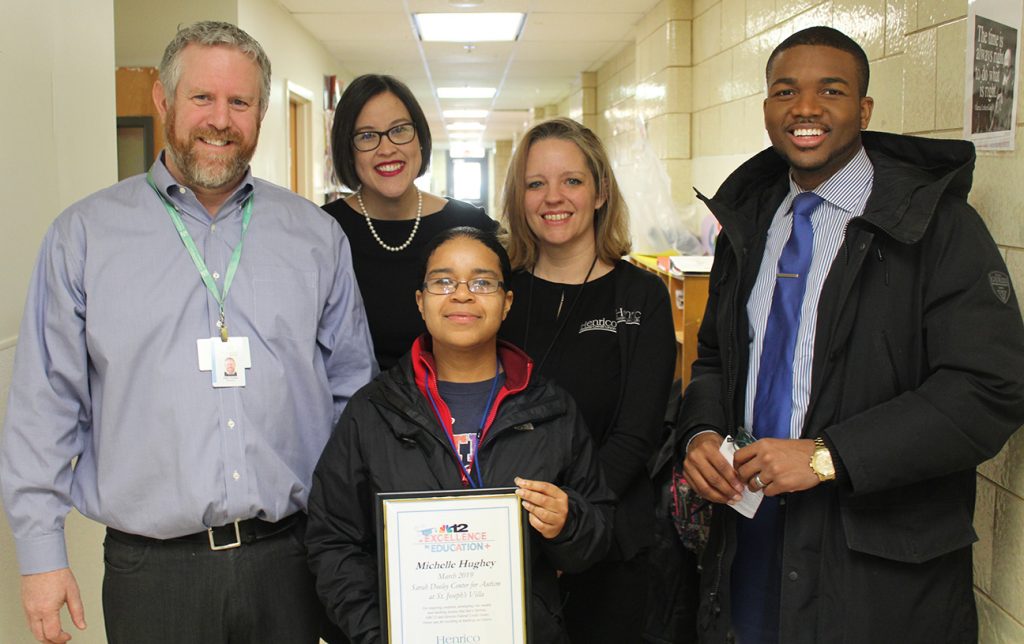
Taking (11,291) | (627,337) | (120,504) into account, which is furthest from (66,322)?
(627,337)

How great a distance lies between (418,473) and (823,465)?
722 millimetres

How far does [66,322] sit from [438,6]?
17.7 ft

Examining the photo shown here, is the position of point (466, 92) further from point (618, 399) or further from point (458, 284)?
Result: point (458, 284)

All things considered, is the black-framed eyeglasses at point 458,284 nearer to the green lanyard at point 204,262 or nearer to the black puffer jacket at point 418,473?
the black puffer jacket at point 418,473

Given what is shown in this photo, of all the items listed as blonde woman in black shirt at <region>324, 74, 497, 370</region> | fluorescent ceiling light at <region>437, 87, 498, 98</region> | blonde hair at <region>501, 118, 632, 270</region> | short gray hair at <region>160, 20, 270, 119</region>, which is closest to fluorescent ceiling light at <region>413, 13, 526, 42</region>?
fluorescent ceiling light at <region>437, 87, 498, 98</region>

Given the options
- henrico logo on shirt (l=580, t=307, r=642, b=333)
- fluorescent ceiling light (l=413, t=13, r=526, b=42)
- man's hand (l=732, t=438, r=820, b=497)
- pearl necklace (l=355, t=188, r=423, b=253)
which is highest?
fluorescent ceiling light (l=413, t=13, r=526, b=42)

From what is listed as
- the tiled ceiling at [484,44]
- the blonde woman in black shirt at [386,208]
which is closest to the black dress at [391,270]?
the blonde woman in black shirt at [386,208]

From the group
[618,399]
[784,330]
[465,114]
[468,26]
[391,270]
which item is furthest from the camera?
[465,114]

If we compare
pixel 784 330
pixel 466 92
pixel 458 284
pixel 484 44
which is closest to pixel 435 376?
pixel 458 284

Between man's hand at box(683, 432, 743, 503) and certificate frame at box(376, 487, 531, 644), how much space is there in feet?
1.59

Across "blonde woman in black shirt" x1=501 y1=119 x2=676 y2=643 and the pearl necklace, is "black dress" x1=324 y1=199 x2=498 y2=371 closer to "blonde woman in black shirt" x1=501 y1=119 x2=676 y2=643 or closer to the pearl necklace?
the pearl necklace

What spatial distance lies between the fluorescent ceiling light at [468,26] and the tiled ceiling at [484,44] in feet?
0.31

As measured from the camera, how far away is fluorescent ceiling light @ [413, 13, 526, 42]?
6.96m

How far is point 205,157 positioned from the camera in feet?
5.54
